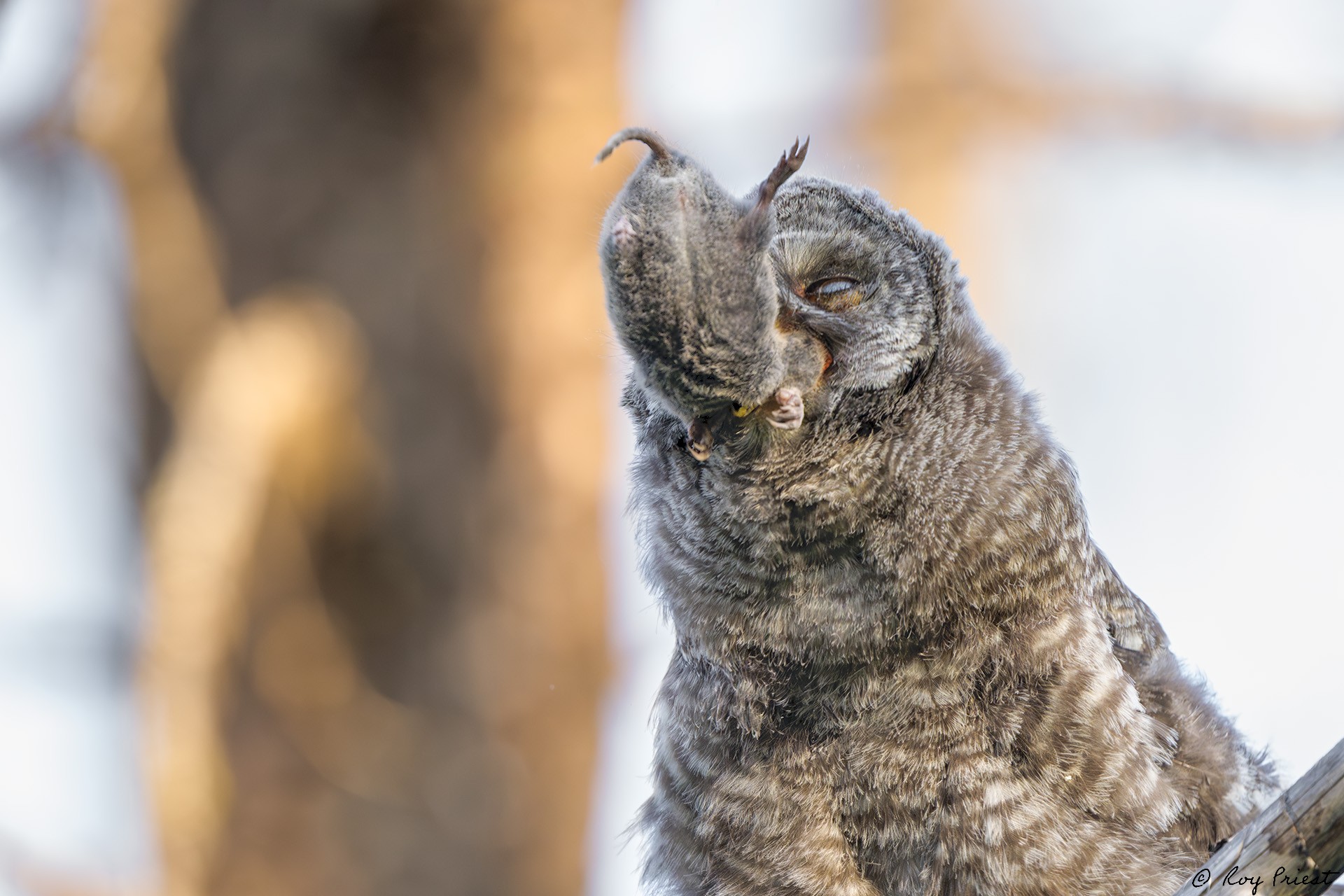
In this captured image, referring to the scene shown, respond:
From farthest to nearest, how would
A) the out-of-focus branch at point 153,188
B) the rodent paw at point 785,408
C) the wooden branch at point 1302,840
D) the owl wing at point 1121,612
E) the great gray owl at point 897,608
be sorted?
the out-of-focus branch at point 153,188 → the owl wing at point 1121,612 → the great gray owl at point 897,608 → the rodent paw at point 785,408 → the wooden branch at point 1302,840

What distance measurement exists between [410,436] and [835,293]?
1.78m

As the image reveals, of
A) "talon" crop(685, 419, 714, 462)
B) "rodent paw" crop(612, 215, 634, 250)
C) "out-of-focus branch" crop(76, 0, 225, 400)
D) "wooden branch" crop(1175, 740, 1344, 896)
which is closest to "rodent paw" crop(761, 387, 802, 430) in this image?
"talon" crop(685, 419, 714, 462)

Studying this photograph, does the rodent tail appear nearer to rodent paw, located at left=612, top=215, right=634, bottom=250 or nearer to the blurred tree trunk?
rodent paw, located at left=612, top=215, right=634, bottom=250

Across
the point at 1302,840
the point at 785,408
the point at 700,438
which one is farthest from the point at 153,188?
the point at 1302,840

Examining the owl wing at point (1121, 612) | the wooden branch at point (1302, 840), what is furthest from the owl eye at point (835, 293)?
the wooden branch at point (1302, 840)

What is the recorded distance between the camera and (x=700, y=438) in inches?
92.1

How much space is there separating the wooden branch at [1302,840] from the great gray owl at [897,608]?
830 millimetres

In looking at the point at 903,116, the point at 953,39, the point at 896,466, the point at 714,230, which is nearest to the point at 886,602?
the point at 896,466

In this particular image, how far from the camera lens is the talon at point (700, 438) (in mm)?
2326

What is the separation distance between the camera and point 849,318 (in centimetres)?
249

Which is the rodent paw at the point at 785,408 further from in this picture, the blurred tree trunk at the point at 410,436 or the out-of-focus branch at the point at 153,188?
the out-of-focus branch at the point at 153,188

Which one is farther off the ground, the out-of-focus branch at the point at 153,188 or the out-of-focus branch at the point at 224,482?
the out-of-focus branch at the point at 153,188

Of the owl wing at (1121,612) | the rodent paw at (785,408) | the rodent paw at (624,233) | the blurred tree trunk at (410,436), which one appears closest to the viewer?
the rodent paw at (624,233)

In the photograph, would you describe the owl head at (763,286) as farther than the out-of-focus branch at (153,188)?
No
